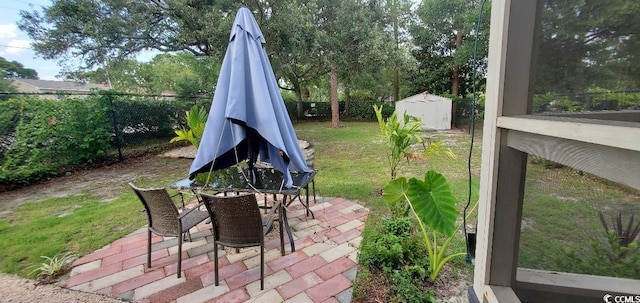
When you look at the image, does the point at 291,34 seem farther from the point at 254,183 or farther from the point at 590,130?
the point at 590,130

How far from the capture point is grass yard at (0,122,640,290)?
104cm

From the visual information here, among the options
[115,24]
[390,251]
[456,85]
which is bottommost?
[390,251]

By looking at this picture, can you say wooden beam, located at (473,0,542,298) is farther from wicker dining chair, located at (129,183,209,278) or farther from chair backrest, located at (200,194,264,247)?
wicker dining chair, located at (129,183,209,278)

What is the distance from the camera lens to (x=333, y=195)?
3914 mm

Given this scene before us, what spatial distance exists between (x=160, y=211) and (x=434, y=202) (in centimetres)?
203

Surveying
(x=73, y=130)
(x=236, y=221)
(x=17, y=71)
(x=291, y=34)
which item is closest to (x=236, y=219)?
(x=236, y=221)

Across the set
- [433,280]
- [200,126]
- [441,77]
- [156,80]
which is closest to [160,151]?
[200,126]

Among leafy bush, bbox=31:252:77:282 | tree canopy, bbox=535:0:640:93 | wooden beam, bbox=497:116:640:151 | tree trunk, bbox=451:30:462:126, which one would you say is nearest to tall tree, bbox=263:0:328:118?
leafy bush, bbox=31:252:77:282

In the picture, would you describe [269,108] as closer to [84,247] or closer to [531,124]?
[531,124]

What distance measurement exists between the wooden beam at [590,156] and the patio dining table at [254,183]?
184cm

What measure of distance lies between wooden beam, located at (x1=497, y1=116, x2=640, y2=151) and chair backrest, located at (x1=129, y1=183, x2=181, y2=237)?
216cm

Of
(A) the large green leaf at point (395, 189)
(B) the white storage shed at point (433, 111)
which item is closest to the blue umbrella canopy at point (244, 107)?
(A) the large green leaf at point (395, 189)

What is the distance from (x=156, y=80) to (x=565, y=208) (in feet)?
80.5

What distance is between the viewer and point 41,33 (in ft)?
21.8
